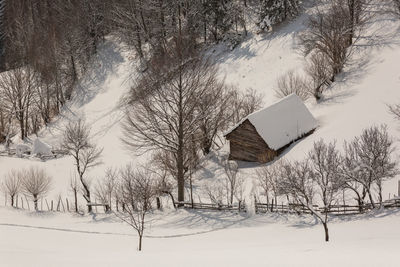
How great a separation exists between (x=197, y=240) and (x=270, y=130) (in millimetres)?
13623

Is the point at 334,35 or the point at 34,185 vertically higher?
the point at 334,35

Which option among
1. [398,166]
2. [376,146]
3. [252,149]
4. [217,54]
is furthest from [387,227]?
[217,54]

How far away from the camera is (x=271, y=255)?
1220 centimetres

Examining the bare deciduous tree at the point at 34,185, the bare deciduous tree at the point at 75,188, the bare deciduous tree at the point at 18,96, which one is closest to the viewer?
the bare deciduous tree at the point at 75,188

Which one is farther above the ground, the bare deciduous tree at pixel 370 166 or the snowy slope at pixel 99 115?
the snowy slope at pixel 99 115

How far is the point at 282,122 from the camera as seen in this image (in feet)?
101

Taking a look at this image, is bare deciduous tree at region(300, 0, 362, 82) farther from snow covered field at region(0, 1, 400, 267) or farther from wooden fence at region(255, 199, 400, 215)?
wooden fence at region(255, 199, 400, 215)

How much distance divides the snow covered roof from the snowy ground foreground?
9.28 metres

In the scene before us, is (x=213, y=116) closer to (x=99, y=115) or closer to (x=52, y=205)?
(x=52, y=205)

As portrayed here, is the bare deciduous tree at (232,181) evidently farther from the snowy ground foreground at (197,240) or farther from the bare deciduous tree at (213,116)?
the bare deciduous tree at (213,116)

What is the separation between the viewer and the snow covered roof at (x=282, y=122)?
29.9 meters

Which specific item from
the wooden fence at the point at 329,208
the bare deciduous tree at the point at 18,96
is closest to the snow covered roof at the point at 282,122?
the wooden fence at the point at 329,208

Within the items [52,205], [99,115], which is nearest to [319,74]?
[52,205]

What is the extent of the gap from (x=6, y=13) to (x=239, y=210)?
2509 inches
